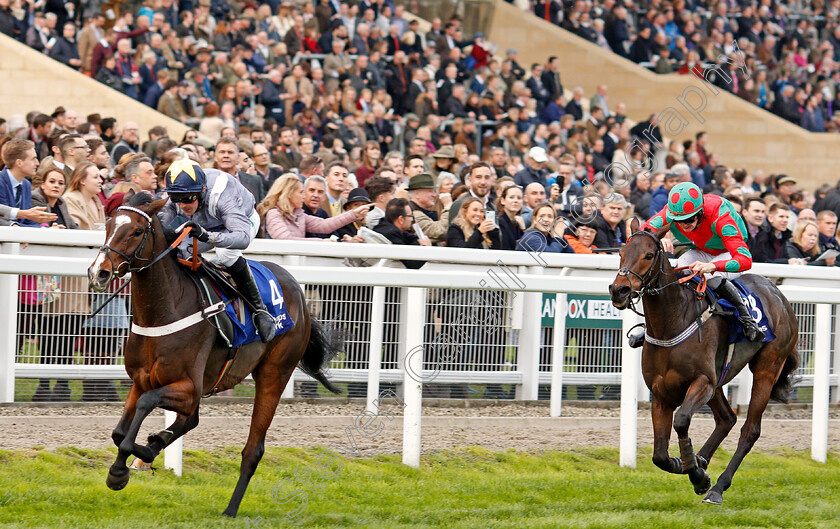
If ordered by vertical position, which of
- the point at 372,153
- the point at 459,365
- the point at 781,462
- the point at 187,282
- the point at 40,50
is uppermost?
the point at 40,50

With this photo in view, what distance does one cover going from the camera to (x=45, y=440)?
5.93m

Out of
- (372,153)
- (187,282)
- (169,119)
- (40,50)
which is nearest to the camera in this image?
(187,282)

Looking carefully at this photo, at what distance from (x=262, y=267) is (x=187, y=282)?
1.98ft

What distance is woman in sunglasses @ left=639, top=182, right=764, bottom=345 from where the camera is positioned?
20.5 feet

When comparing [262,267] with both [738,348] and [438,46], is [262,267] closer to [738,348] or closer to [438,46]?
[738,348]

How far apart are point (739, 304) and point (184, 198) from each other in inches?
122

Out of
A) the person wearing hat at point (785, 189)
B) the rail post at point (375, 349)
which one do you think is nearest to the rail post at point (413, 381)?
the rail post at point (375, 349)

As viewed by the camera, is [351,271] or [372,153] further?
[372,153]

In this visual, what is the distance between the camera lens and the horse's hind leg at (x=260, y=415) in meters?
5.48

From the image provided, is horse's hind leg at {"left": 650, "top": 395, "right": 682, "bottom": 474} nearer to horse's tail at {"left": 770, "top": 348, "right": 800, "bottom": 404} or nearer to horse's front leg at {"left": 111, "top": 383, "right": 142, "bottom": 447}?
horse's tail at {"left": 770, "top": 348, "right": 800, "bottom": 404}

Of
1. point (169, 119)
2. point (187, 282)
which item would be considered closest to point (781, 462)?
point (187, 282)

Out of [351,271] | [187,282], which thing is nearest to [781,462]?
[351,271]

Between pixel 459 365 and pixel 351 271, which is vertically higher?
pixel 351 271

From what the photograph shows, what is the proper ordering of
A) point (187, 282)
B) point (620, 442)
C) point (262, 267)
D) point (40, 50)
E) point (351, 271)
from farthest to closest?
1. point (40, 50)
2. point (620, 442)
3. point (351, 271)
4. point (262, 267)
5. point (187, 282)
